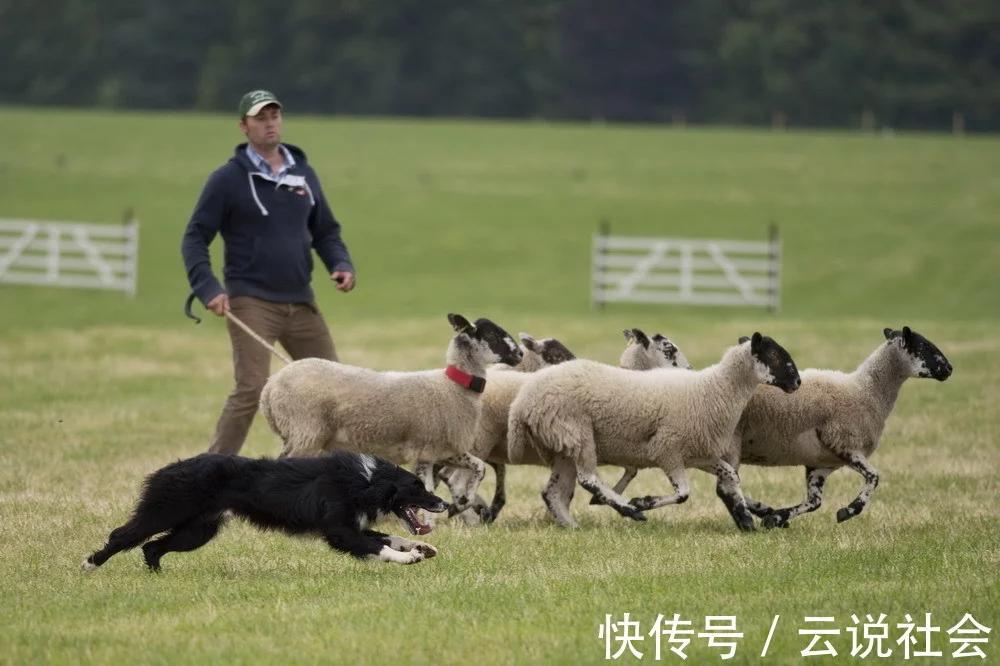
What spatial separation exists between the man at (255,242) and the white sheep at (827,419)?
3324 mm

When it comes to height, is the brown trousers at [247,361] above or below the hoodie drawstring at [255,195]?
below

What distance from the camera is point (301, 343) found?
37.8ft

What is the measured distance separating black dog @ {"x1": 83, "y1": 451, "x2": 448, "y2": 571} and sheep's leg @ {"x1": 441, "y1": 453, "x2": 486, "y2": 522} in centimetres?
196

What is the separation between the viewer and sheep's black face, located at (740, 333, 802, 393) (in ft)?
34.4

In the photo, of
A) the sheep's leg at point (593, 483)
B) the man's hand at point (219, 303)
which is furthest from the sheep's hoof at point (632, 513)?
the man's hand at point (219, 303)

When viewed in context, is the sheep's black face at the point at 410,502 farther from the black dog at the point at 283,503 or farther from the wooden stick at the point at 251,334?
the wooden stick at the point at 251,334

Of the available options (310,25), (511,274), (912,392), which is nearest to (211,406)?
(912,392)

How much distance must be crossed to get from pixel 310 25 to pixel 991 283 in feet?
146

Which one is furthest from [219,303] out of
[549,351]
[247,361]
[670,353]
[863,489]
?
[863,489]

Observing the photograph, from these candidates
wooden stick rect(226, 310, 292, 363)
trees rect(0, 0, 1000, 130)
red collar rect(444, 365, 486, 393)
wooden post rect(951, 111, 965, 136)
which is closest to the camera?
red collar rect(444, 365, 486, 393)

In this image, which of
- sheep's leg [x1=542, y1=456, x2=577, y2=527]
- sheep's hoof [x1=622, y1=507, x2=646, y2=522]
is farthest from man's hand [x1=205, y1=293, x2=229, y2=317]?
sheep's hoof [x1=622, y1=507, x2=646, y2=522]

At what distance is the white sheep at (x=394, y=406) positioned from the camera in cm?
1044

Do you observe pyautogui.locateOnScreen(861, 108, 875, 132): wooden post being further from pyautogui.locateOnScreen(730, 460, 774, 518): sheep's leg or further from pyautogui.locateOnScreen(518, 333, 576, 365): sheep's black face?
pyautogui.locateOnScreen(730, 460, 774, 518): sheep's leg

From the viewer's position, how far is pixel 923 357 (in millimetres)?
11008
